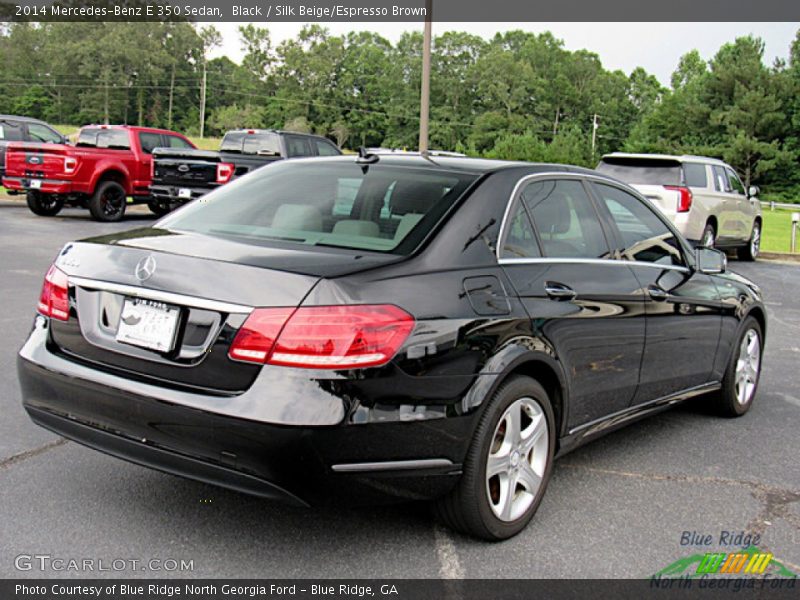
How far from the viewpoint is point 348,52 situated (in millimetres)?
115500

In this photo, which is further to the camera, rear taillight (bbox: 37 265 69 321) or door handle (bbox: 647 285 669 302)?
door handle (bbox: 647 285 669 302)

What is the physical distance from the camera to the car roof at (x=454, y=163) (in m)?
4.05

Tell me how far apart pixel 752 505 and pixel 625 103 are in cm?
11430

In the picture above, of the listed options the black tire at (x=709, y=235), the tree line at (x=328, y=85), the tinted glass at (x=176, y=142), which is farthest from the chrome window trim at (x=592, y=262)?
the tree line at (x=328, y=85)

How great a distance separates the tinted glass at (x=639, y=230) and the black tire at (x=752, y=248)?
1328 centimetres

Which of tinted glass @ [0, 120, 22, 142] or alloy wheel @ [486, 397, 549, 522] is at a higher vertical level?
tinted glass @ [0, 120, 22, 142]

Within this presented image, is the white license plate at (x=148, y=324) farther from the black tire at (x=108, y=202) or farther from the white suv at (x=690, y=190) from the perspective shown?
the black tire at (x=108, y=202)

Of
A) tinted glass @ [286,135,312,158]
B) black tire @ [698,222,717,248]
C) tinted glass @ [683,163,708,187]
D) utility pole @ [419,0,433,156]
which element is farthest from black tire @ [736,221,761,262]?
tinted glass @ [286,135,312,158]

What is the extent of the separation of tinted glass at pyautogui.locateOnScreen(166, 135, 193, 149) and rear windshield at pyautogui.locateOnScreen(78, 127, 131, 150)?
52.1 inches

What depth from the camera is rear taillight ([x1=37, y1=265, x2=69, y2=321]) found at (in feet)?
11.6

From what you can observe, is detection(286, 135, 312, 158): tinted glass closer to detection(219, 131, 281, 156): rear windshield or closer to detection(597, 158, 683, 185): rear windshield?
detection(219, 131, 281, 156): rear windshield

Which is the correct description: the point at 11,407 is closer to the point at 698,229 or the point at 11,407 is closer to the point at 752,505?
the point at 752,505

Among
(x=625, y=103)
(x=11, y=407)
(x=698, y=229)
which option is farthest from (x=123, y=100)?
(x=11, y=407)

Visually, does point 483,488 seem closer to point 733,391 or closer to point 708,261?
point 708,261
